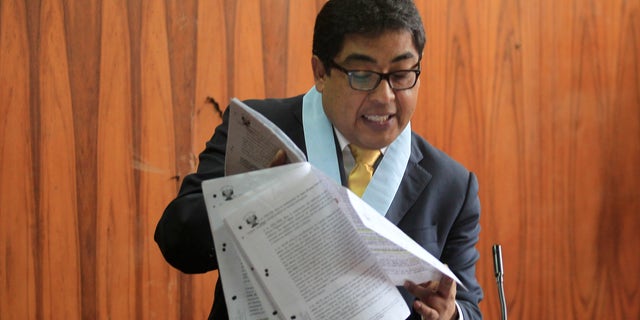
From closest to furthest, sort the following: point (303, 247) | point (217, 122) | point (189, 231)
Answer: point (303, 247) → point (189, 231) → point (217, 122)

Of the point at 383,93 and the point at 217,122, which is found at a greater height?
the point at 383,93

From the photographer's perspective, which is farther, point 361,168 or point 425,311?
point 361,168

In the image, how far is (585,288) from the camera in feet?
9.61

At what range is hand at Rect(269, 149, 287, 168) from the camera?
1.19 m

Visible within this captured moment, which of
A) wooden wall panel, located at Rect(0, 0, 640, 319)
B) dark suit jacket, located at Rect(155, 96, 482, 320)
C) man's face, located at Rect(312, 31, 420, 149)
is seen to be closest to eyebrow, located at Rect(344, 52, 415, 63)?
man's face, located at Rect(312, 31, 420, 149)

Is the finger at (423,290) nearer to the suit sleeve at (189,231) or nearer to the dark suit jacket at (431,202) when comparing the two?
the dark suit jacket at (431,202)

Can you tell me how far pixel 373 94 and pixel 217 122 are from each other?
911mm

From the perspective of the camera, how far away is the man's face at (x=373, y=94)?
4.91ft

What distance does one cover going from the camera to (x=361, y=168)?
1.67m

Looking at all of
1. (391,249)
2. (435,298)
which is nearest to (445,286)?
(435,298)

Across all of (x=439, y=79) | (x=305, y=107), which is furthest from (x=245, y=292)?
(x=439, y=79)

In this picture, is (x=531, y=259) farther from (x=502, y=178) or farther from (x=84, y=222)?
(x=84, y=222)

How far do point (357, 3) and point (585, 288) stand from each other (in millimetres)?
1801

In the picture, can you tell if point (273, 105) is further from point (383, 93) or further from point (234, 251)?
point (234, 251)
